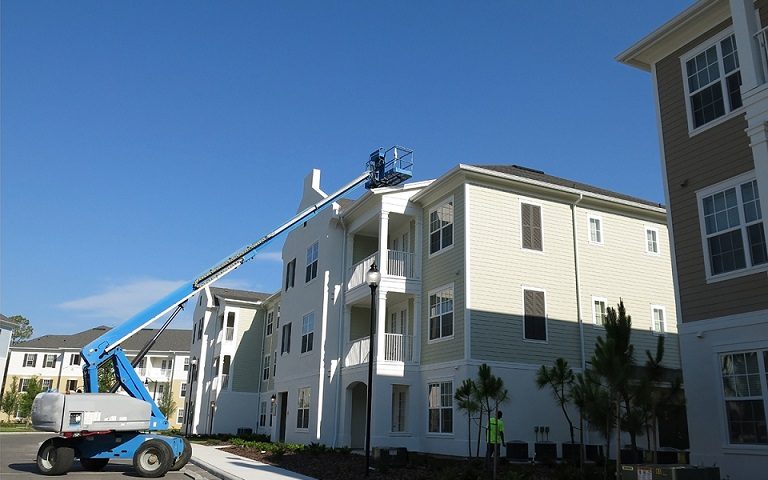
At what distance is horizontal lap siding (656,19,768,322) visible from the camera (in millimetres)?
13094

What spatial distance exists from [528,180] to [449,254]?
3966mm

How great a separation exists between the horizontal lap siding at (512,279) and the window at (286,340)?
1408 cm

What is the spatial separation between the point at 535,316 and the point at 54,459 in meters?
15.3

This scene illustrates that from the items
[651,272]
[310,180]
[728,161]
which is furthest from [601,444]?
[310,180]

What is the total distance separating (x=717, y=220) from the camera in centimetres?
1380

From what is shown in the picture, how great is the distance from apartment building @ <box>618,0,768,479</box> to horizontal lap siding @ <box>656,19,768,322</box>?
0.08 feet

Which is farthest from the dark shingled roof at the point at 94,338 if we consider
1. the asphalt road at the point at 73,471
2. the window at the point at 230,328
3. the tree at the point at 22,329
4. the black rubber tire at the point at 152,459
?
the black rubber tire at the point at 152,459

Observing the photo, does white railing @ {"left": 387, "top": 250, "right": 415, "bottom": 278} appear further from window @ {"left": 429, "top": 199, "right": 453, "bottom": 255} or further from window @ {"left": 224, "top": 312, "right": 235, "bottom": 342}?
window @ {"left": 224, "top": 312, "right": 235, "bottom": 342}

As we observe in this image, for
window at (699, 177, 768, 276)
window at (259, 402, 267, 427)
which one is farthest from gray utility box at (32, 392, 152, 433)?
window at (259, 402, 267, 427)

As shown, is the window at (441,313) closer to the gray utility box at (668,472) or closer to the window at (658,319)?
the window at (658,319)

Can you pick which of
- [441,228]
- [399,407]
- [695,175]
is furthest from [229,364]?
[695,175]

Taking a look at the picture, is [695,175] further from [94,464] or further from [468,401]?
[94,464]

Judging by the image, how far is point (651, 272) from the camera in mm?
25266

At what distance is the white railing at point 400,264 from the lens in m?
24.5
